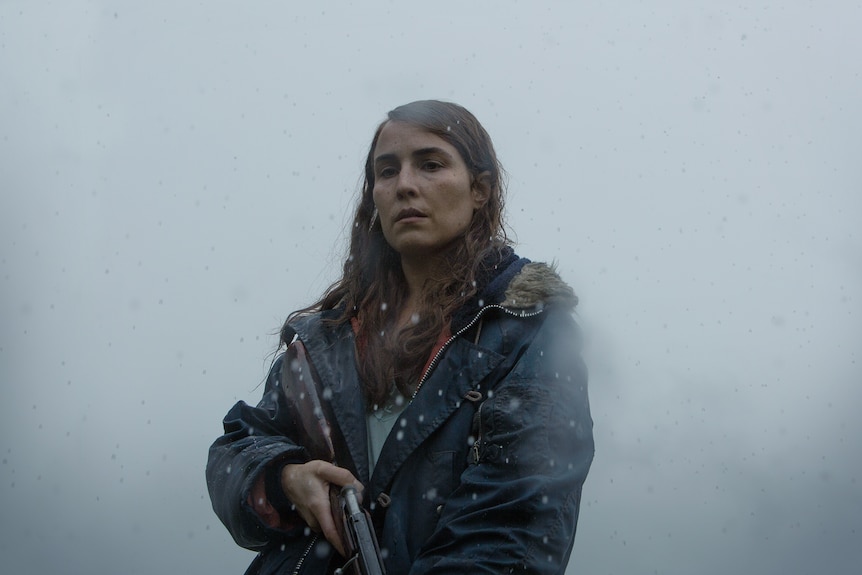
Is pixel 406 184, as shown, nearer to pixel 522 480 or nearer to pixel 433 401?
pixel 433 401

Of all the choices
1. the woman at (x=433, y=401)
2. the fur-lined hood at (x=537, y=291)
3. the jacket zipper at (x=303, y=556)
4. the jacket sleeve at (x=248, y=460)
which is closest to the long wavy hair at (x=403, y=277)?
the woman at (x=433, y=401)

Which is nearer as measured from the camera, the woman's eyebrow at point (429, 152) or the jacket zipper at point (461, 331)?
A: the jacket zipper at point (461, 331)

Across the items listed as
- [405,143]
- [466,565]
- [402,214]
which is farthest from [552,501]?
[405,143]

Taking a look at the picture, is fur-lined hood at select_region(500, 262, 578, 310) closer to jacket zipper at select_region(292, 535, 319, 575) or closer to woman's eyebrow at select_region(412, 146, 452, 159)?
woman's eyebrow at select_region(412, 146, 452, 159)

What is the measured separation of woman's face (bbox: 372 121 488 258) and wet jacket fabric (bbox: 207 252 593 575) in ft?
0.77

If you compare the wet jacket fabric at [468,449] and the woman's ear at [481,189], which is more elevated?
the woman's ear at [481,189]

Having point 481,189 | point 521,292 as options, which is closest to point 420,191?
point 481,189

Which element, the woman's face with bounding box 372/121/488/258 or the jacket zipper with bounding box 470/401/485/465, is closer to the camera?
the jacket zipper with bounding box 470/401/485/465

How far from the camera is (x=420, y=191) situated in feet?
9.87

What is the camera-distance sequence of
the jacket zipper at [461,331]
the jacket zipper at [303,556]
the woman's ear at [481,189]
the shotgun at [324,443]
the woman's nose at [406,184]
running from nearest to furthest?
the shotgun at [324,443]
the jacket zipper at [303,556]
the jacket zipper at [461,331]
the woman's nose at [406,184]
the woman's ear at [481,189]

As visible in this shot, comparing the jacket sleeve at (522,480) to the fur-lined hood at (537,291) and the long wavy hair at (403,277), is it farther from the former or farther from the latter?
the long wavy hair at (403,277)

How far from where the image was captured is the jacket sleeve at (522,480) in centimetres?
228

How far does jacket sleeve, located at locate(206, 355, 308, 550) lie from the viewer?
2.65 meters

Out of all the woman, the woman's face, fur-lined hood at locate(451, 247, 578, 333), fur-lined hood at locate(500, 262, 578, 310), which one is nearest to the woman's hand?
the woman
